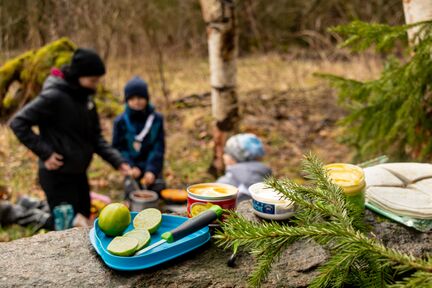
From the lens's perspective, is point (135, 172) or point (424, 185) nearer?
point (424, 185)

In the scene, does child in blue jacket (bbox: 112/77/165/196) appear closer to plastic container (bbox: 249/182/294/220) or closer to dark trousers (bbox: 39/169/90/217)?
dark trousers (bbox: 39/169/90/217)

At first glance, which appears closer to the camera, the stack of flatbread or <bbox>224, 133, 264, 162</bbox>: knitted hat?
the stack of flatbread

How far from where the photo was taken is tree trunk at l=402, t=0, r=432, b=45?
2.38 meters

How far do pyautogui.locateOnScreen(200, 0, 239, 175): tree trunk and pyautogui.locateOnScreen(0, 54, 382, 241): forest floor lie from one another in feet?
2.76

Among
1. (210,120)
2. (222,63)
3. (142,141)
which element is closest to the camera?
(142,141)

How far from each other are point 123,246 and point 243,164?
266 cm

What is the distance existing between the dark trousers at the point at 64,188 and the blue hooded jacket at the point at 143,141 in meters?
0.83

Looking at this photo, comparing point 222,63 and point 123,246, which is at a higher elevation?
point 222,63

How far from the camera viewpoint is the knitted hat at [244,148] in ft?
13.2

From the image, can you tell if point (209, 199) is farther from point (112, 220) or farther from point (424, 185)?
point (424, 185)

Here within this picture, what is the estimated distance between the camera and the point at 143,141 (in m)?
5.00

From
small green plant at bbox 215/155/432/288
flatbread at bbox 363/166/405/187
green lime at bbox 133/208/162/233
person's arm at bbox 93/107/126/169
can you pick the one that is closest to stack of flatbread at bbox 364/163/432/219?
flatbread at bbox 363/166/405/187

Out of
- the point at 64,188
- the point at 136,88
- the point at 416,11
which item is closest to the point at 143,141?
the point at 136,88

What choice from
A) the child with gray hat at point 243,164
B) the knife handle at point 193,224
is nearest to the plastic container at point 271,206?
the knife handle at point 193,224
